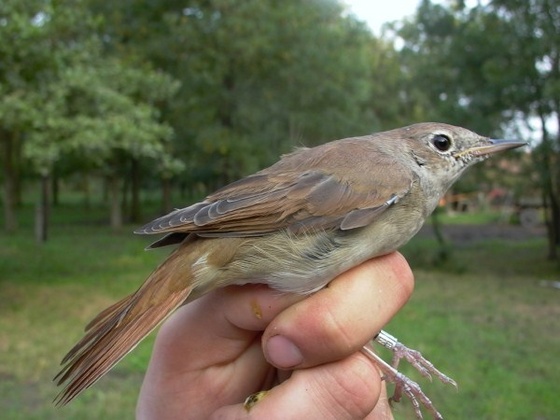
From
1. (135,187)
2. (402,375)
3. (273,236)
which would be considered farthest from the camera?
(135,187)

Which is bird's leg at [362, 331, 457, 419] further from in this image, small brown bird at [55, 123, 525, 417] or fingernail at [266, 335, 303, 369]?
small brown bird at [55, 123, 525, 417]

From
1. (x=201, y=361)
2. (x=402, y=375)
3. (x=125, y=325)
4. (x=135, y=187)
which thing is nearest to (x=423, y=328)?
(x=402, y=375)

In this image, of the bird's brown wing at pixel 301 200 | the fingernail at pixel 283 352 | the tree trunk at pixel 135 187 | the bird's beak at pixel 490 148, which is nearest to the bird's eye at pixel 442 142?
the bird's beak at pixel 490 148

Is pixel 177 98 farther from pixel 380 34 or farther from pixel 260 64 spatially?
pixel 380 34

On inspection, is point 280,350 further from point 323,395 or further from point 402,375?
point 402,375

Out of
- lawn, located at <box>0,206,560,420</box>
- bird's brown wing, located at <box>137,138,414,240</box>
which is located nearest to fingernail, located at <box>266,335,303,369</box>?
bird's brown wing, located at <box>137,138,414,240</box>

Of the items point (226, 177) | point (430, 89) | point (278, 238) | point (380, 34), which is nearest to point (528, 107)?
point (430, 89)
